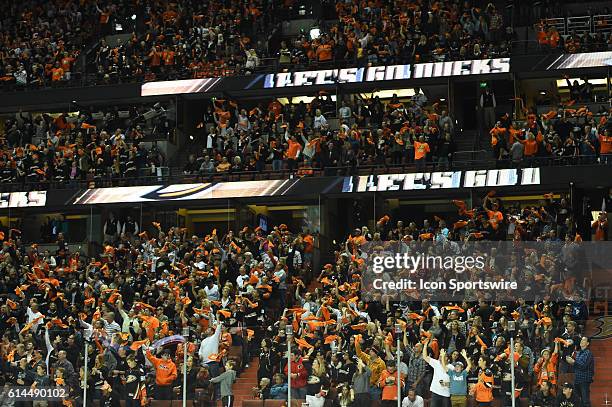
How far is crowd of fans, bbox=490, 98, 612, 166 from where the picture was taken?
98.3 feet

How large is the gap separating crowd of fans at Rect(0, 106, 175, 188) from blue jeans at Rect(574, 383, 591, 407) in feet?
60.4

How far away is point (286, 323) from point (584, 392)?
19.1 feet

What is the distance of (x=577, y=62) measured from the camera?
109ft

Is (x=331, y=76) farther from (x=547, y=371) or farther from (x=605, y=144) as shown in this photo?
(x=547, y=371)

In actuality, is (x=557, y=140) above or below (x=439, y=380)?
above

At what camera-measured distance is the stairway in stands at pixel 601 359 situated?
18047mm

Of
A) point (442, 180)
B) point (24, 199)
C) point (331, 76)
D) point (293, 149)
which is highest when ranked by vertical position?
point (331, 76)

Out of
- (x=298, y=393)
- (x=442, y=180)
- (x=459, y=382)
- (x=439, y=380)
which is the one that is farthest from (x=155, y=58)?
(x=459, y=382)

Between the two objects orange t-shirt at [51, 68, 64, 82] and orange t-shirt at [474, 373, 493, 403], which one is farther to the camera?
orange t-shirt at [51, 68, 64, 82]

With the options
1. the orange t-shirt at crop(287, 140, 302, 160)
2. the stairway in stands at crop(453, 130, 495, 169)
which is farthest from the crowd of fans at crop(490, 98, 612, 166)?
the orange t-shirt at crop(287, 140, 302, 160)

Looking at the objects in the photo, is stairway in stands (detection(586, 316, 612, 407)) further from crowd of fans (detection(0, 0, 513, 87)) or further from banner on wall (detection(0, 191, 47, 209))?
banner on wall (detection(0, 191, 47, 209))

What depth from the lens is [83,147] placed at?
34594 millimetres

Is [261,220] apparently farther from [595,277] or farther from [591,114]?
[595,277]

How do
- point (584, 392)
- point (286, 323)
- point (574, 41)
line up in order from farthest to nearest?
point (574, 41)
point (286, 323)
point (584, 392)
